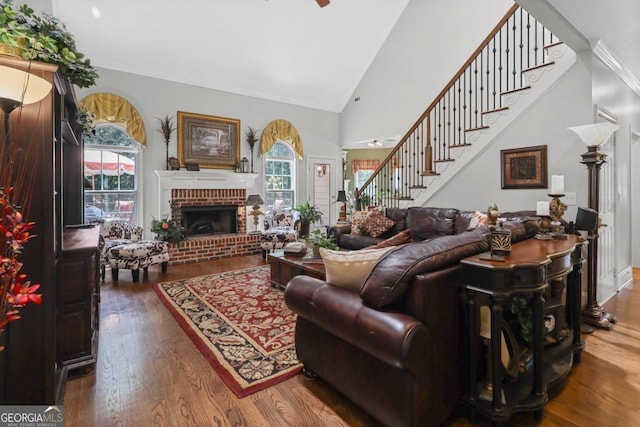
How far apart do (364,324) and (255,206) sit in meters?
4.86

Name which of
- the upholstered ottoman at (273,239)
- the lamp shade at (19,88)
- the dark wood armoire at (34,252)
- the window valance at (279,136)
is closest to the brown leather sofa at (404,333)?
the dark wood armoire at (34,252)

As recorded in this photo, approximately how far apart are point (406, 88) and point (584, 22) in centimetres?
388

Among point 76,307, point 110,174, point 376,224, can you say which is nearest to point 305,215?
point 376,224

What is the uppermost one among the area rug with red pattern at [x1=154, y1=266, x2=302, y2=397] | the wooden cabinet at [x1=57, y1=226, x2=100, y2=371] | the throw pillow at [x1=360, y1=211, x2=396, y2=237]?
the throw pillow at [x1=360, y1=211, x2=396, y2=237]

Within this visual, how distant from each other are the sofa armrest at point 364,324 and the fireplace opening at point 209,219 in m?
4.41

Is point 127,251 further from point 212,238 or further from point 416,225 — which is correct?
point 416,225

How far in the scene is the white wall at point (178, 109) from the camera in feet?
17.0

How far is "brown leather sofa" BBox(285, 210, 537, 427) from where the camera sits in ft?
4.50

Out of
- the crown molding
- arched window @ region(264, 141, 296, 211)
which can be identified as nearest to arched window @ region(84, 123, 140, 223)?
arched window @ region(264, 141, 296, 211)

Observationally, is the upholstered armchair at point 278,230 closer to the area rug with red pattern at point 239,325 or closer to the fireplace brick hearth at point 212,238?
the fireplace brick hearth at point 212,238

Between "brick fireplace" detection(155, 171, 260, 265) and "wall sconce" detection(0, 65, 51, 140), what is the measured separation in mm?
4062

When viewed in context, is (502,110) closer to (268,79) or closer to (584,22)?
(584,22)

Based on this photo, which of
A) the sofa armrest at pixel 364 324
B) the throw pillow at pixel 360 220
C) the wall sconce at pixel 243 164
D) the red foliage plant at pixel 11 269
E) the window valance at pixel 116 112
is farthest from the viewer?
the wall sconce at pixel 243 164

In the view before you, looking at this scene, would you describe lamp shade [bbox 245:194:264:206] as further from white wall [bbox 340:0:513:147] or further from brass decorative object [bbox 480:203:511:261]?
brass decorative object [bbox 480:203:511:261]
